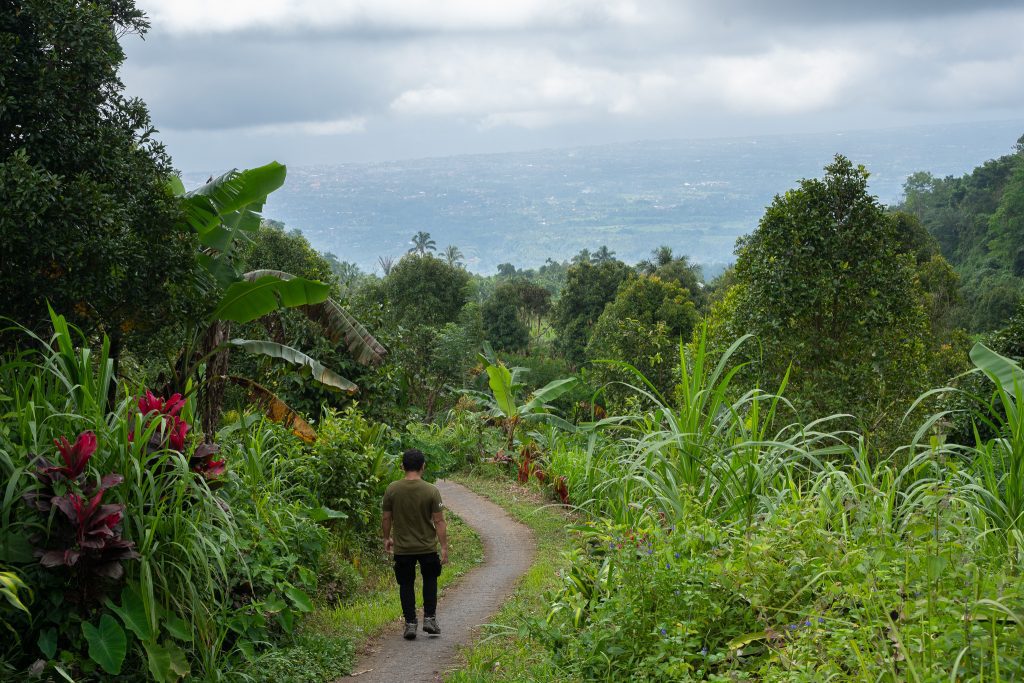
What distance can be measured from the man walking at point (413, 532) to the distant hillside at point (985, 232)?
4016 cm

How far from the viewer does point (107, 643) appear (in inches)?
220

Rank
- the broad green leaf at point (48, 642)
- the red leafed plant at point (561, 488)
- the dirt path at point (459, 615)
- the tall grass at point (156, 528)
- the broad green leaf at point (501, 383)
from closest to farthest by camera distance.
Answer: the broad green leaf at point (48, 642)
the tall grass at point (156, 528)
the dirt path at point (459, 615)
the red leafed plant at point (561, 488)
the broad green leaf at point (501, 383)

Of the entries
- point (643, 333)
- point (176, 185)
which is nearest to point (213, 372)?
point (176, 185)

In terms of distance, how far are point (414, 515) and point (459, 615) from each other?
5.37 feet

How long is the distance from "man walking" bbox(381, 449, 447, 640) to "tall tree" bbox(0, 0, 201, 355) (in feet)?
12.6

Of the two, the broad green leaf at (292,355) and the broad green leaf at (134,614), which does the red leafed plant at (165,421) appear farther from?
the broad green leaf at (292,355)

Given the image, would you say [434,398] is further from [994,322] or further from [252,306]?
[994,322]

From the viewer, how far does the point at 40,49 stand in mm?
9508

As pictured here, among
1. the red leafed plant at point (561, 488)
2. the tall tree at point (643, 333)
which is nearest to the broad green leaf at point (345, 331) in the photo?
the red leafed plant at point (561, 488)

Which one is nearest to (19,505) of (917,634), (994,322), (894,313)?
(917,634)

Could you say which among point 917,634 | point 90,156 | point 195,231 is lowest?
point 917,634

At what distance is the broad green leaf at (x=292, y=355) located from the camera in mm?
12266

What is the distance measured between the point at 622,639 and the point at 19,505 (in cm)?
388

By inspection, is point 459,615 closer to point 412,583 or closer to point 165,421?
point 412,583
